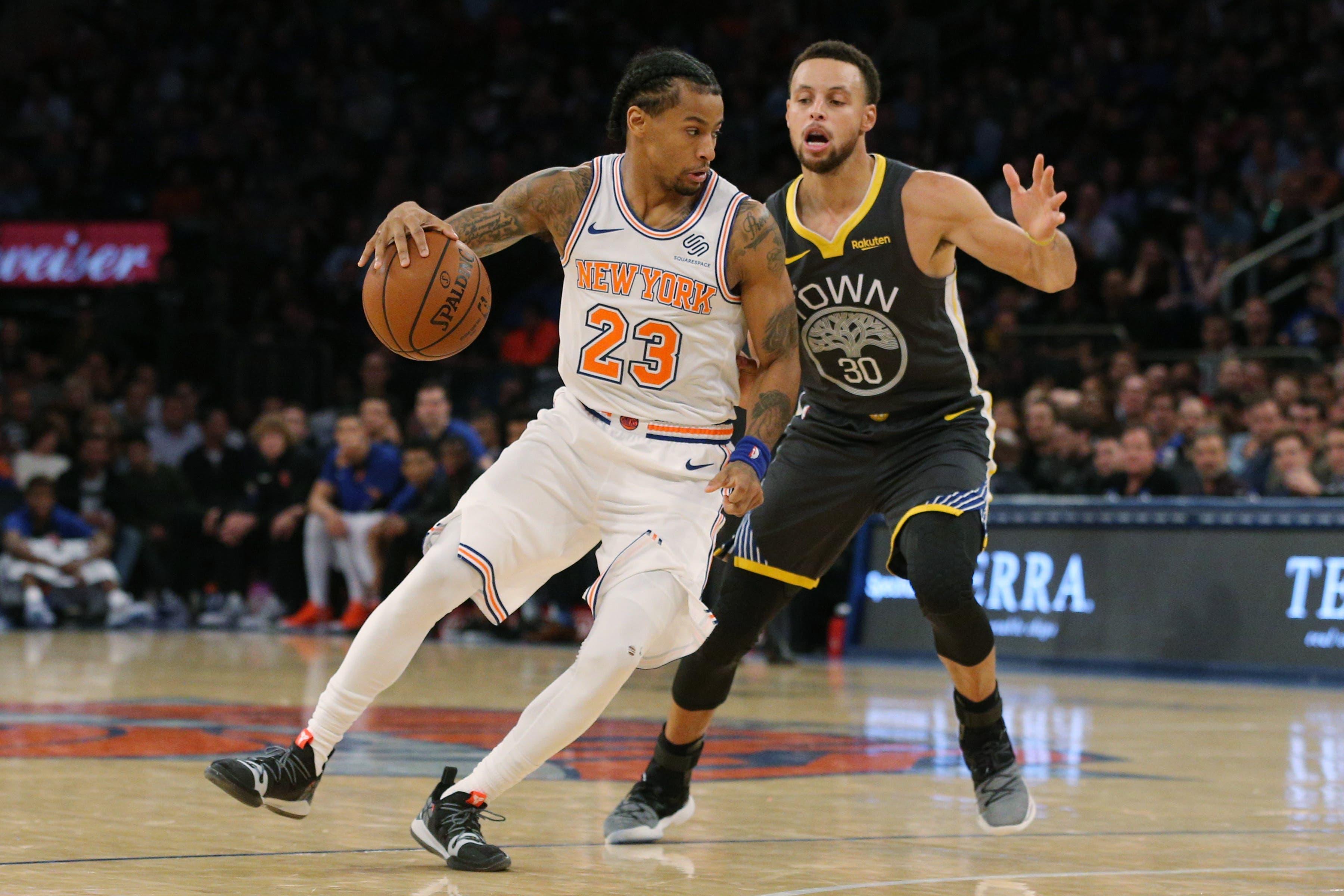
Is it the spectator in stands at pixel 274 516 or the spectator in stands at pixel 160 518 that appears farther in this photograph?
the spectator in stands at pixel 160 518

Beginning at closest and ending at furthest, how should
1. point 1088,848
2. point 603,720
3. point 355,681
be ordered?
1. point 355,681
2. point 1088,848
3. point 603,720

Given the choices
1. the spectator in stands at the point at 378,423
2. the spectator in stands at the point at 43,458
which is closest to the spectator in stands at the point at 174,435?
the spectator in stands at the point at 43,458

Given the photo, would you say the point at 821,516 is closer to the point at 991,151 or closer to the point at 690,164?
the point at 690,164

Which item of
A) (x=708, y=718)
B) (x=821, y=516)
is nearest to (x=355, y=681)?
(x=708, y=718)

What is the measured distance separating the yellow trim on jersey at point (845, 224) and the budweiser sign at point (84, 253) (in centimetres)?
1521

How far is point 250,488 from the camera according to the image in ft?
52.6

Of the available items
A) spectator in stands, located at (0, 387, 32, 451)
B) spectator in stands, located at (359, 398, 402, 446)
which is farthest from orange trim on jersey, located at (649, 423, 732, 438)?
spectator in stands, located at (0, 387, 32, 451)

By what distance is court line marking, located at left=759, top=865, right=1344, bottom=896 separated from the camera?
4152 millimetres

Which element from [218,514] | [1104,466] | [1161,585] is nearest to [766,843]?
[1161,585]

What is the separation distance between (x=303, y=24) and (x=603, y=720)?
55.3 feet

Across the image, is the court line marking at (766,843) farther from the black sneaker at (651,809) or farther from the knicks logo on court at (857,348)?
the knicks logo on court at (857,348)

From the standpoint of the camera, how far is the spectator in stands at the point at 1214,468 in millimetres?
12156

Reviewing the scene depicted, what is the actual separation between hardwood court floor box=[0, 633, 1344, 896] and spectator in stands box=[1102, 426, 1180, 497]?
7.56ft

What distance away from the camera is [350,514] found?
15.0 m
